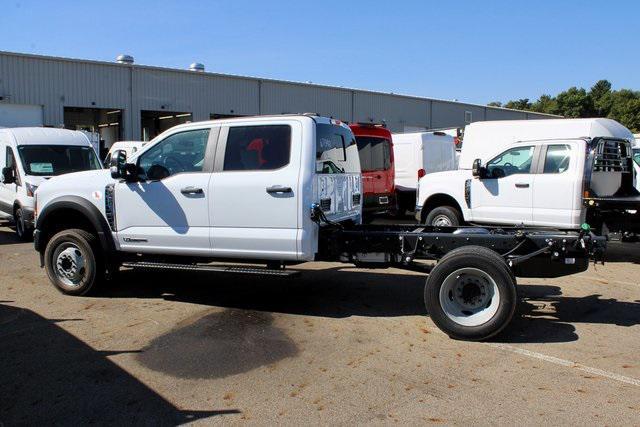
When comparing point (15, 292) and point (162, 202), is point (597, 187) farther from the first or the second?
point (15, 292)

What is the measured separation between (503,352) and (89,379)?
11.4 feet

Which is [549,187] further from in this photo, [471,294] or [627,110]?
[627,110]

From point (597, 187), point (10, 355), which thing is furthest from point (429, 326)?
point (597, 187)

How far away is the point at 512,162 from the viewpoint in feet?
32.3

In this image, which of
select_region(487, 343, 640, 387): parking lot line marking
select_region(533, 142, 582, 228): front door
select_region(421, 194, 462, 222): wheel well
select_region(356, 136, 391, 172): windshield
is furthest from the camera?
select_region(356, 136, 391, 172): windshield

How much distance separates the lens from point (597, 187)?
947 centimetres

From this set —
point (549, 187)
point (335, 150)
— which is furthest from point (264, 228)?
point (549, 187)

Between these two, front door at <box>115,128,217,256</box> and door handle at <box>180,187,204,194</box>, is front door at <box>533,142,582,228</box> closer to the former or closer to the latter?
front door at <box>115,128,217,256</box>

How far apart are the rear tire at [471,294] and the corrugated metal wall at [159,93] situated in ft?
69.0

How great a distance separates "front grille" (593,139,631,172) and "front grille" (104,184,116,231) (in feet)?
23.5

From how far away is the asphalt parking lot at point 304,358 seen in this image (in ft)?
13.0

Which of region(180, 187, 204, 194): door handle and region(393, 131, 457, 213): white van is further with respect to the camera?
region(393, 131, 457, 213): white van

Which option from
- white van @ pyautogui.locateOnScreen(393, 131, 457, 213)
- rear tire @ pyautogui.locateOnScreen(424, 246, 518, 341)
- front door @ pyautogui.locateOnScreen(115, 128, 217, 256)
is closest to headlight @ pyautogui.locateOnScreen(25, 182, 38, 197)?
front door @ pyautogui.locateOnScreen(115, 128, 217, 256)

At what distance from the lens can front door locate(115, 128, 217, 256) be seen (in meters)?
6.30
